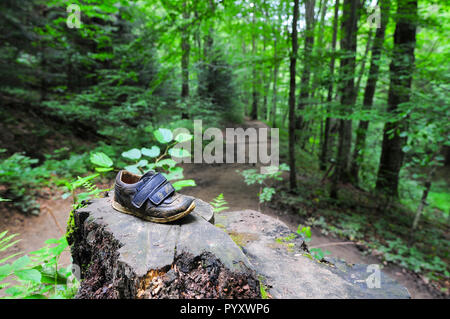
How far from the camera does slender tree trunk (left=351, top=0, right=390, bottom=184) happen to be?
4.54 metres

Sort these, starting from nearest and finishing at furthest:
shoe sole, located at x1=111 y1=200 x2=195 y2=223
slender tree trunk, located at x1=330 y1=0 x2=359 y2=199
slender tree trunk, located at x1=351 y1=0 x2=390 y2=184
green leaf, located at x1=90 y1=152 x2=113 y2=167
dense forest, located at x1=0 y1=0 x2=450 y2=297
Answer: shoe sole, located at x1=111 y1=200 x2=195 y2=223
green leaf, located at x1=90 y1=152 x2=113 y2=167
dense forest, located at x1=0 y1=0 x2=450 y2=297
slender tree trunk, located at x1=351 y1=0 x2=390 y2=184
slender tree trunk, located at x1=330 y1=0 x2=359 y2=199

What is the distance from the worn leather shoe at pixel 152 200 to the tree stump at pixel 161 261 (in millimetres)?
68

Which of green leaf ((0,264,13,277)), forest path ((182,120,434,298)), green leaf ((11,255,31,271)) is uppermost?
green leaf ((11,255,31,271))

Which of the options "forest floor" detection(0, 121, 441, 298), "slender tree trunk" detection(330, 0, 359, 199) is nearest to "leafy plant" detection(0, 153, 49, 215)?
"forest floor" detection(0, 121, 441, 298)

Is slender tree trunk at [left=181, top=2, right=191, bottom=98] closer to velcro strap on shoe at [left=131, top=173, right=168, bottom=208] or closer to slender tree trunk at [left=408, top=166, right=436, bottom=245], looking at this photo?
velcro strap on shoe at [left=131, top=173, right=168, bottom=208]

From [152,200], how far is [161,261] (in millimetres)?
486

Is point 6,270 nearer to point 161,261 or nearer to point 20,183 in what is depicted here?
point 161,261

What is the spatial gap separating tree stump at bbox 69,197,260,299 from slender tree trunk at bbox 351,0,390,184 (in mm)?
4916

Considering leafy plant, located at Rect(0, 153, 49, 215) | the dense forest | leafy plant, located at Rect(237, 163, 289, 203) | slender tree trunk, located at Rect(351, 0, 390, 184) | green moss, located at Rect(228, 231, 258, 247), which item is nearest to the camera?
green moss, located at Rect(228, 231, 258, 247)

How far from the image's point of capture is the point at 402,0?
4.28m

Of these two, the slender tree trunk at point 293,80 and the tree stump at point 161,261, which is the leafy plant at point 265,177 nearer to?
the slender tree trunk at point 293,80

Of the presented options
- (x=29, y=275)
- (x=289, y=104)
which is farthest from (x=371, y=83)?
(x=29, y=275)

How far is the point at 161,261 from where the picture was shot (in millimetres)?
1187
